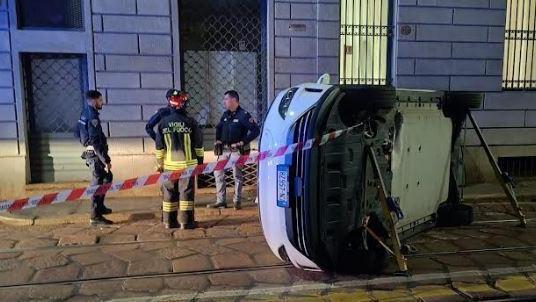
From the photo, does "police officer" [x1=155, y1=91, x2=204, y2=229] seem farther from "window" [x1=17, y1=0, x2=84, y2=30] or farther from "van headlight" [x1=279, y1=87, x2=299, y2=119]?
"window" [x1=17, y1=0, x2=84, y2=30]

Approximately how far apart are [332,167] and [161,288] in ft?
6.37

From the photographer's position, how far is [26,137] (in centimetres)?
814

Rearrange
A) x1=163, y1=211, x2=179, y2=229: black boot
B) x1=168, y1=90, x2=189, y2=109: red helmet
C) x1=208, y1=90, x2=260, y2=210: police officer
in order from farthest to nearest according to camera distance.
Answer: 1. x1=208, y1=90, x2=260, y2=210: police officer
2. x1=163, y1=211, x2=179, y2=229: black boot
3. x1=168, y1=90, x2=189, y2=109: red helmet

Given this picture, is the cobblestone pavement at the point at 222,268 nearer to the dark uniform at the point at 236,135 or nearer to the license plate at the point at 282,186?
the license plate at the point at 282,186

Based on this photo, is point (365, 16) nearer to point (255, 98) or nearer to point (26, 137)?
point (255, 98)

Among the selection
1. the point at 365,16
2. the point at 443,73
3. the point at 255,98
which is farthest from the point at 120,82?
the point at 443,73

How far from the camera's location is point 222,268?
16.0 feet

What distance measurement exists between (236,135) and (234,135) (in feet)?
0.10

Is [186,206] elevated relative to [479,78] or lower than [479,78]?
lower

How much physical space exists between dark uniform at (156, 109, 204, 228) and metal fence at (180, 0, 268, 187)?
8.72 ft

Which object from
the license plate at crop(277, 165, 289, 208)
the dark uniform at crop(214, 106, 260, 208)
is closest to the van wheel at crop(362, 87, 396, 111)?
the license plate at crop(277, 165, 289, 208)

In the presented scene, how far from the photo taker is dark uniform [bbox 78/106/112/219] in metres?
6.38

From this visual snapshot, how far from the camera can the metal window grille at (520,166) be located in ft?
A: 32.2

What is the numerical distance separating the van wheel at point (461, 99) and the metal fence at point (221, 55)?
4034 millimetres
